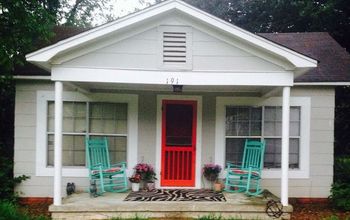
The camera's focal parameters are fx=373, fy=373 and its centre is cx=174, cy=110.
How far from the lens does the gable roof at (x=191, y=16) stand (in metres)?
6.28

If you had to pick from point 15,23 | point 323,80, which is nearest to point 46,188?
point 15,23

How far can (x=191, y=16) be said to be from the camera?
256 inches

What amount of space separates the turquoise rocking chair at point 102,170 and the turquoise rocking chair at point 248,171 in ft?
7.41

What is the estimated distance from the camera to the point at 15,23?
767 centimetres

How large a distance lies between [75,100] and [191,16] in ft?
11.2

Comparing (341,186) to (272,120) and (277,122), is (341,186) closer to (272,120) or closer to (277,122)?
(277,122)

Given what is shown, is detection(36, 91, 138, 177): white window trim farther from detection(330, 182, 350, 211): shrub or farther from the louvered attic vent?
detection(330, 182, 350, 211): shrub

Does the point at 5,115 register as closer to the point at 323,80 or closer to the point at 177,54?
the point at 177,54

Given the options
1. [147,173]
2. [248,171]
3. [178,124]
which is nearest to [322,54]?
[248,171]

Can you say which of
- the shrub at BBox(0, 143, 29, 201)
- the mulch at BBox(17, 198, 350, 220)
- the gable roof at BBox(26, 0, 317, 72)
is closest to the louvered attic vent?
the gable roof at BBox(26, 0, 317, 72)

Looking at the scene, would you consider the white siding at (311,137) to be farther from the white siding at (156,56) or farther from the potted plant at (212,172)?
the white siding at (156,56)

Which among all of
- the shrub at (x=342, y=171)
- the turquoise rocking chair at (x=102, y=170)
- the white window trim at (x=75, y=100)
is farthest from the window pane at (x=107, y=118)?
the shrub at (x=342, y=171)

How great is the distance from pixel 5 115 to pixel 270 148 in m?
6.78

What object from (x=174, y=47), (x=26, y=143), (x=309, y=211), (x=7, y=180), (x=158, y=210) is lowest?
(x=309, y=211)
